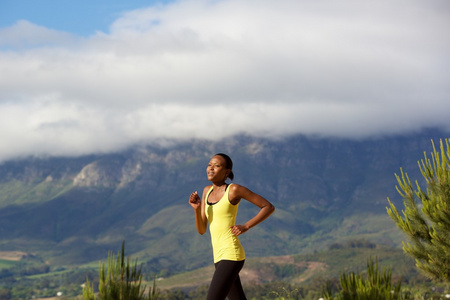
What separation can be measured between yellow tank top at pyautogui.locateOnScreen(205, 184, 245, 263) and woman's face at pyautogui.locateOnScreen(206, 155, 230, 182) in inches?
13.3

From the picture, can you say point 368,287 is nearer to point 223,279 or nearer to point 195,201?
point 223,279

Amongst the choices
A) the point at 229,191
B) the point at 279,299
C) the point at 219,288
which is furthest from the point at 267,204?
the point at 279,299

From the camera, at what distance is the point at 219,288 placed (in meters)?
9.55

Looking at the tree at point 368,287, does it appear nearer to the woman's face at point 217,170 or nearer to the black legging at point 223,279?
the black legging at point 223,279

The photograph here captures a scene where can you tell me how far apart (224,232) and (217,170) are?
0.97 metres

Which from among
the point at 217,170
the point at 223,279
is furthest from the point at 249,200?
the point at 223,279

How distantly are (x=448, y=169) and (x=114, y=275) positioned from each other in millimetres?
9065

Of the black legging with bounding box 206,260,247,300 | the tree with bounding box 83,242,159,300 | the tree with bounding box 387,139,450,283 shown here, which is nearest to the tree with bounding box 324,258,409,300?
the black legging with bounding box 206,260,247,300

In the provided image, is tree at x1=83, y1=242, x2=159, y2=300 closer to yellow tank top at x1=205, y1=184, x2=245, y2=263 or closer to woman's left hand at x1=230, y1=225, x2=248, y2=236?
yellow tank top at x1=205, y1=184, x2=245, y2=263

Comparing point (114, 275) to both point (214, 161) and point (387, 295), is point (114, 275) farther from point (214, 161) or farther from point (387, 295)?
point (387, 295)

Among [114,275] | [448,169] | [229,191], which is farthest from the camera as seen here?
[448,169]

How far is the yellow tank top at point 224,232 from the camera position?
9.78 metres

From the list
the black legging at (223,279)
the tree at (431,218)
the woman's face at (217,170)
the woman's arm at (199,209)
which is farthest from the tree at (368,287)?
the tree at (431,218)

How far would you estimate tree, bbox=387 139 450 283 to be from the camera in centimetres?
1520
